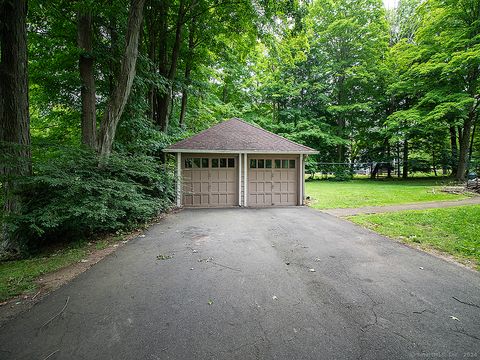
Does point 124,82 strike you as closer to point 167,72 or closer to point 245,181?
point 167,72

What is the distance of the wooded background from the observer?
181 inches

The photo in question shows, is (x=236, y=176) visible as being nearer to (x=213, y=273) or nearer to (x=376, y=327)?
(x=213, y=273)

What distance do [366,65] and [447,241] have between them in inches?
810

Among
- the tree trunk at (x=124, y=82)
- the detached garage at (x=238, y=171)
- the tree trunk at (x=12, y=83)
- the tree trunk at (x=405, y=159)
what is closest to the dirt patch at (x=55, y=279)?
the tree trunk at (x=12, y=83)

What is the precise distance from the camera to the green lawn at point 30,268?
9.58 feet

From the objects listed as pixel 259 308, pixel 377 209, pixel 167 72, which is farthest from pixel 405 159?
pixel 259 308

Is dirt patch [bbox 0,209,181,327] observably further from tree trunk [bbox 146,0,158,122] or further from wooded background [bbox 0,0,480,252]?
tree trunk [bbox 146,0,158,122]

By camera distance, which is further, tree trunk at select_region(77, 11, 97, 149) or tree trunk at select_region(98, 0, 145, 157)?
tree trunk at select_region(77, 11, 97, 149)

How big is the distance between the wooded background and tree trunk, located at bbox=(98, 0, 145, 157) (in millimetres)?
30

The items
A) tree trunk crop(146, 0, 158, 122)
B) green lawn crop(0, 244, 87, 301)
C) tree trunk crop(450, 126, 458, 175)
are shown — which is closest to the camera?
green lawn crop(0, 244, 87, 301)

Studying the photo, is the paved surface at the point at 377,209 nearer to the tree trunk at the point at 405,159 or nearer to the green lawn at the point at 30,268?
the green lawn at the point at 30,268

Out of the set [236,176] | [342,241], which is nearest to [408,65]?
[236,176]

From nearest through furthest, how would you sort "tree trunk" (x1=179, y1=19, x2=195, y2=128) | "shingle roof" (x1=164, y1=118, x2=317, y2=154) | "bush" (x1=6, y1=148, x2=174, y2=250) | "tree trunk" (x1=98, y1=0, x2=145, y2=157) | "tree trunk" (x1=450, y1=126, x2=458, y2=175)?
"bush" (x1=6, y1=148, x2=174, y2=250), "tree trunk" (x1=98, y1=0, x2=145, y2=157), "shingle roof" (x1=164, y1=118, x2=317, y2=154), "tree trunk" (x1=179, y1=19, x2=195, y2=128), "tree trunk" (x1=450, y1=126, x2=458, y2=175)

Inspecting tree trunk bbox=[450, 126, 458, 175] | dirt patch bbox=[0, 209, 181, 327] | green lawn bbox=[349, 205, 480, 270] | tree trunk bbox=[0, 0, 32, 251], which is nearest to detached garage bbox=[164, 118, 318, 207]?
green lawn bbox=[349, 205, 480, 270]
